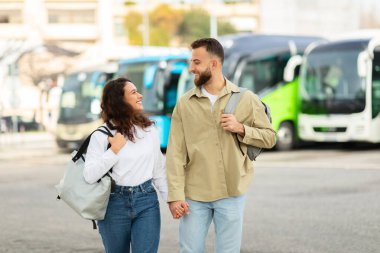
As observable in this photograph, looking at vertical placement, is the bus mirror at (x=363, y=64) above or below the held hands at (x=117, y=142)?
below

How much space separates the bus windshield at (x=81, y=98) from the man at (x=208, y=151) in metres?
21.5

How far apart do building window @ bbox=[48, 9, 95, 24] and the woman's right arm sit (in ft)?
252

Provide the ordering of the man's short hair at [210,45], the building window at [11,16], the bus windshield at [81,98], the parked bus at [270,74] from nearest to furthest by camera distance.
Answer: the man's short hair at [210,45] < the parked bus at [270,74] < the bus windshield at [81,98] < the building window at [11,16]

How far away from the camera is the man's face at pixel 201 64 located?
523cm

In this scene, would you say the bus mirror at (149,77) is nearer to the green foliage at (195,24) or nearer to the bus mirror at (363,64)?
the bus mirror at (363,64)

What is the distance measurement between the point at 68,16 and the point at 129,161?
77.7 meters

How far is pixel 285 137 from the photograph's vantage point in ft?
78.8

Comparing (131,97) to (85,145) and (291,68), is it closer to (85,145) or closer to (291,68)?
(85,145)

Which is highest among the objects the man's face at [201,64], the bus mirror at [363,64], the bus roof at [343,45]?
the man's face at [201,64]

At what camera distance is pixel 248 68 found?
2372 cm

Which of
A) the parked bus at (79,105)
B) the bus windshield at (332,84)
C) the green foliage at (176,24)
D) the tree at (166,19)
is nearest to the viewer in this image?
the bus windshield at (332,84)

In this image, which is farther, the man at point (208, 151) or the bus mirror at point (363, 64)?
the bus mirror at point (363, 64)

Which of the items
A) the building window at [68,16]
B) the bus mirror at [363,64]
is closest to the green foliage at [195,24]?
the building window at [68,16]

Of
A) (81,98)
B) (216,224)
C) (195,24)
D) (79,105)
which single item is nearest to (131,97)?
(216,224)
